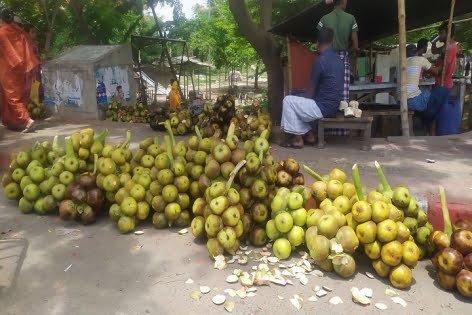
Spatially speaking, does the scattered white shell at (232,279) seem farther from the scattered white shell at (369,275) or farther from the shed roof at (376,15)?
the shed roof at (376,15)

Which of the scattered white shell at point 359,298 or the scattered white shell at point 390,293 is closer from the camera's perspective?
the scattered white shell at point 359,298

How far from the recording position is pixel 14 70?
8.07 m

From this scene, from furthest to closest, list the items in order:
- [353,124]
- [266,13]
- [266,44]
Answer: [266,13]
[266,44]
[353,124]

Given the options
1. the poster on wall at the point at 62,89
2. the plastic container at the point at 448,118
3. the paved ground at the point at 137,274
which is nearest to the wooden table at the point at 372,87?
the plastic container at the point at 448,118

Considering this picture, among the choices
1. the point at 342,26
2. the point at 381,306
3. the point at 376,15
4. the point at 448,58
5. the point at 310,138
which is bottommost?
the point at 381,306

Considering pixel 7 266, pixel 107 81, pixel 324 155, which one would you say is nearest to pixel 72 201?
pixel 7 266

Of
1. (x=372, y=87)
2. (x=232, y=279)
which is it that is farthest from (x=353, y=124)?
(x=232, y=279)

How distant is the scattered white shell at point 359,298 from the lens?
111 inches

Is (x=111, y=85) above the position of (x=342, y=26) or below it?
Result: below

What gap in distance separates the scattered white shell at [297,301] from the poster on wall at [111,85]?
7989mm

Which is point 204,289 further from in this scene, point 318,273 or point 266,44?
point 266,44

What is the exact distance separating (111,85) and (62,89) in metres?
1.18

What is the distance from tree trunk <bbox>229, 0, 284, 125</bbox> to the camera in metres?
8.15

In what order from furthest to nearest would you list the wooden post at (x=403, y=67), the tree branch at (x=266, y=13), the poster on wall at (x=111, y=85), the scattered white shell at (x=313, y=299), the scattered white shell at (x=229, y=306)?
the poster on wall at (x=111, y=85), the tree branch at (x=266, y=13), the wooden post at (x=403, y=67), the scattered white shell at (x=313, y=299), the scattered white shell at (x=229, y=306)
